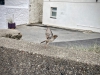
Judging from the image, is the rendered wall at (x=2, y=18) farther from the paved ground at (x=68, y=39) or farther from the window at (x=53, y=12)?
the window at (x=53, y=12)

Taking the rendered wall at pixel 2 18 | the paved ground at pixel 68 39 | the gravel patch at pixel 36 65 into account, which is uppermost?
the gravel patch at pixel 36 65

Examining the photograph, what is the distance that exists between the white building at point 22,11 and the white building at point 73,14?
3.29 feet

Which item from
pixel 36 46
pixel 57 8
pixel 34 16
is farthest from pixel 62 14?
pixel 36 46

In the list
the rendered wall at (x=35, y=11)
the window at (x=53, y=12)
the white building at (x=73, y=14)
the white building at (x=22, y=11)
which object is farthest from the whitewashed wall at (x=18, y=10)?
the window at (x=53, y=12)

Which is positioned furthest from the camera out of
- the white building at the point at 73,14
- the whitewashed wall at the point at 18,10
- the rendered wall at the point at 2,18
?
the whitewashed wall at the point at 18,10

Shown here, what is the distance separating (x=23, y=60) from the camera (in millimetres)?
2357

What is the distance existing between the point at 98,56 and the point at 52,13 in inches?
579

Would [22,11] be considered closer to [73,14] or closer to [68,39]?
[73,14]

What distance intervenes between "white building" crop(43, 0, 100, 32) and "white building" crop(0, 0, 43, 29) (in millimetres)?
1004

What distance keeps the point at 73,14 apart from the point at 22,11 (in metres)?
4.16

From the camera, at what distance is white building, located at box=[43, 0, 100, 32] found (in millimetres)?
13791

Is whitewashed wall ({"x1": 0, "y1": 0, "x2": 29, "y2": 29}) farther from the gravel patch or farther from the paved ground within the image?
the gravel patch

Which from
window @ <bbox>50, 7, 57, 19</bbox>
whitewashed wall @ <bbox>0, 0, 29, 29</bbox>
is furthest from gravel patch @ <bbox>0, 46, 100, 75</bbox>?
window @ <bbox>50, 7, 57, 19</bbox>

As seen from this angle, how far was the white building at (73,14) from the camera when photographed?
1379 centimetres
